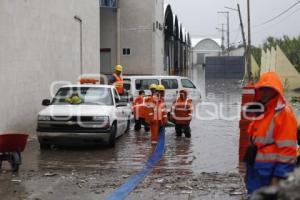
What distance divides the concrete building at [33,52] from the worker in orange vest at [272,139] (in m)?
8.79

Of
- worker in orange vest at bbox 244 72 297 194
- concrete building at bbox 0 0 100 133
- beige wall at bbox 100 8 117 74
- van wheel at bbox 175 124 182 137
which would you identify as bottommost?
van wheel at bbox 175 124 182 137

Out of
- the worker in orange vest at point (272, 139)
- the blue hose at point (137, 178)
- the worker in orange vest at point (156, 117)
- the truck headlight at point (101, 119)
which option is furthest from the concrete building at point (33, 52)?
the worker in orange vest at point (272, 139)

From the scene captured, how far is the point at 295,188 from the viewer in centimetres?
289

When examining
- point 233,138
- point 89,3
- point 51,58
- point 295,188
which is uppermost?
point 89,3

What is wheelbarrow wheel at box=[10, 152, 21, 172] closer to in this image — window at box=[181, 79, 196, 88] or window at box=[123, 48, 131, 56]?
window at box=[181, 79, 196, 88]

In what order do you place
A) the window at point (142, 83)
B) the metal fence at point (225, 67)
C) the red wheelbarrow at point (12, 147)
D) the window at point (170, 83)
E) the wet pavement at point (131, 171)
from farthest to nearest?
1. the metal fence at point (225, 67)
2. the window at point (170, 83)
3. the window at point (142, 83)
4. the red wheelbarrow at point (12, 147)
5. the wet pavement at point (131, 171)

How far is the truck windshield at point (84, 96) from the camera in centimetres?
1324

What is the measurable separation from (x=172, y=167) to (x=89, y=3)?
13.2 m

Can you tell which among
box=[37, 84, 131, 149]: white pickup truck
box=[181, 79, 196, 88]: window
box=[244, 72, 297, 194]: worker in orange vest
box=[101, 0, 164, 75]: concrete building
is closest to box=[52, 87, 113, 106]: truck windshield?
box=[37, 84, 131, 149]: white pickup truck

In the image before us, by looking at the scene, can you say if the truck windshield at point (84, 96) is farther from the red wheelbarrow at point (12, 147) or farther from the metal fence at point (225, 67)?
the metal fence at point (225, 67)

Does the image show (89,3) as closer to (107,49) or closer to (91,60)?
(91,60)

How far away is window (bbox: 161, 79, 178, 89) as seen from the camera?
24.7m

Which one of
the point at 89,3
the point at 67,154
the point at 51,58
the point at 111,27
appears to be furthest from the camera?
the point at 111,27

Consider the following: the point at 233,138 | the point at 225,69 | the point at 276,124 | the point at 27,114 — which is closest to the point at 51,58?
the point at 27,114
